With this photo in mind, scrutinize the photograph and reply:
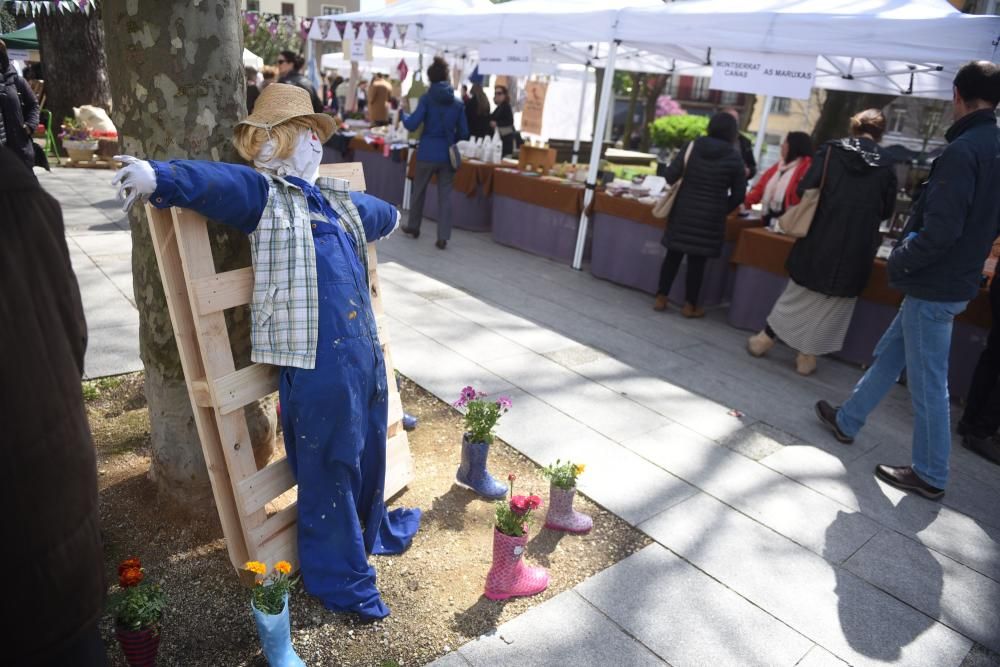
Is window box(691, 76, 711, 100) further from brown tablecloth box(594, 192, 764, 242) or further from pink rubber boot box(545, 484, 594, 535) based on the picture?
pink rubber boot box(545, 484, 594, 535)

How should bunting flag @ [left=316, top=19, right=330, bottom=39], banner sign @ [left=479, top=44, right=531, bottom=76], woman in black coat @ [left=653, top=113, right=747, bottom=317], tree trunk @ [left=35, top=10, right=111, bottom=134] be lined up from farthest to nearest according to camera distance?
1. tree trunk @ [left=35, top=10, right=111, bottom=134]
2. bunting flag @ [left=316, top=19, right=330, bottom=39]
3. banner sign @ [left=479, top=44, right=531, bottom=76]
4. woman in black coat @ [left=653, top=113, right=747, bottom=317]

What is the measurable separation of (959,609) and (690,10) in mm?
4923

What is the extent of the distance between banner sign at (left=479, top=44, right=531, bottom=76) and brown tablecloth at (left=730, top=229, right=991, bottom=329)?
339 cm

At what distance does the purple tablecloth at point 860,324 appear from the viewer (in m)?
4.72

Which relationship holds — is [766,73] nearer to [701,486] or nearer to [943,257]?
[943,257]

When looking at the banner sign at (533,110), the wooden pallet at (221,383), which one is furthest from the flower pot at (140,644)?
the banner sign at (533,110)

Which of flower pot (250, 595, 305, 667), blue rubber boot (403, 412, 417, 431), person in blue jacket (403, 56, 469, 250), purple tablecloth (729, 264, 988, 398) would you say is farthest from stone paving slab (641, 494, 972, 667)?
person in blue jacket (403, 56, 469, 250)

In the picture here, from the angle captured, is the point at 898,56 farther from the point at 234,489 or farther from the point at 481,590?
the point at 234,489

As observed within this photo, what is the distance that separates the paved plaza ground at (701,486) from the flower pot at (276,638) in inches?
20.0

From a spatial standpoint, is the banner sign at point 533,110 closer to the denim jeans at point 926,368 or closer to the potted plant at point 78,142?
the potted plant at point 78,142

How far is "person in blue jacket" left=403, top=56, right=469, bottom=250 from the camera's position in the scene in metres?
7.17

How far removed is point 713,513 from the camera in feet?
10.3

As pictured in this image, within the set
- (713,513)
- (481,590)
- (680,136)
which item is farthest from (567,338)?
(680,136)

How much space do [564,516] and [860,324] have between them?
348 centimetres
